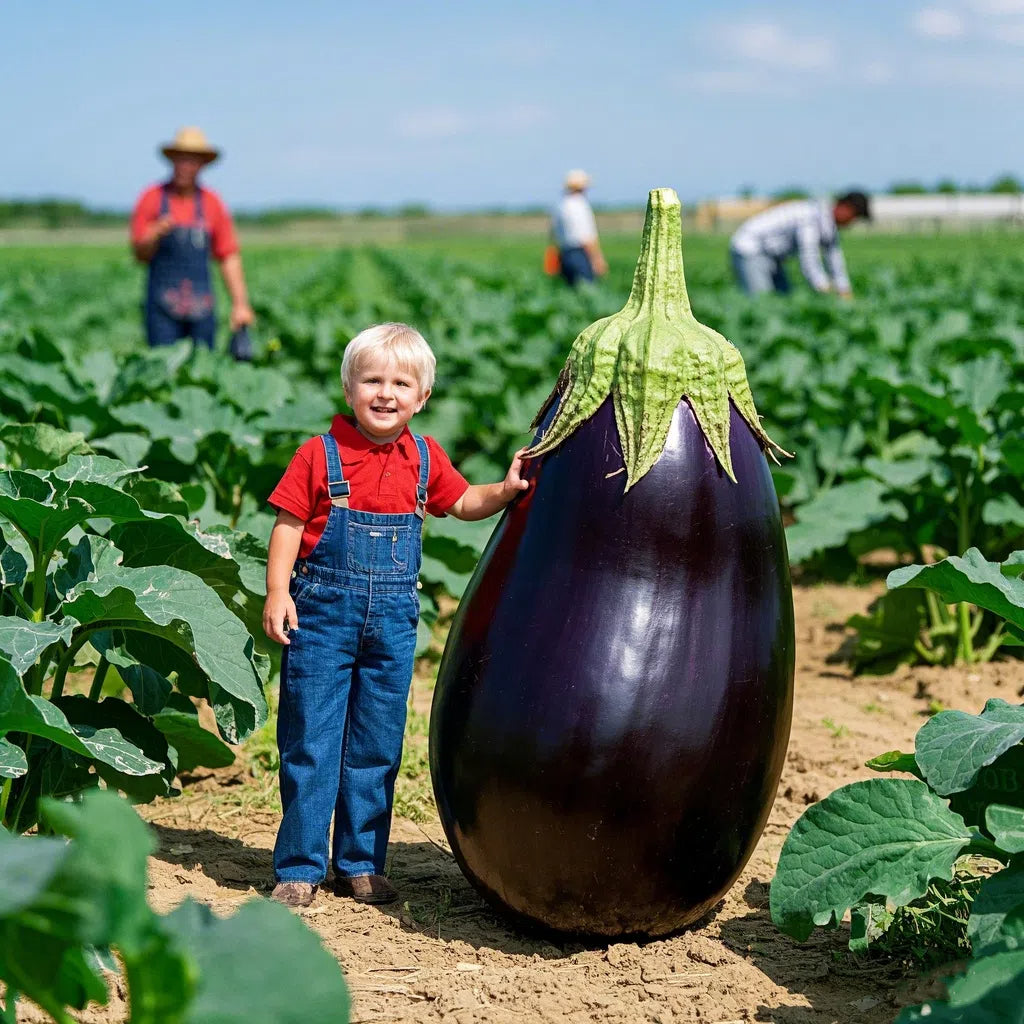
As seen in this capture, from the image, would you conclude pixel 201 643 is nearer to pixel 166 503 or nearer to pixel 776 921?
pixel 166 503

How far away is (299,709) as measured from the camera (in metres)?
2.96

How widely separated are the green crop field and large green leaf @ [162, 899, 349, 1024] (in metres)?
0.18

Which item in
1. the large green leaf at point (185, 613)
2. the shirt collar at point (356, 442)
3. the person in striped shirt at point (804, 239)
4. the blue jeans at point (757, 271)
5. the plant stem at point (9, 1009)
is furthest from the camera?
the blue jeans at point (757, 271)

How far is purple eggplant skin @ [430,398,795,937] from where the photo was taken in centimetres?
260

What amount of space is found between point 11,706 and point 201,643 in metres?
0.42

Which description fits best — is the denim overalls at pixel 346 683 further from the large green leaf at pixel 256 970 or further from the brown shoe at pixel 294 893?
the large green leaf at pixel 256 970

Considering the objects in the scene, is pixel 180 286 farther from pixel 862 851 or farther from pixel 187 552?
pixel 862 851

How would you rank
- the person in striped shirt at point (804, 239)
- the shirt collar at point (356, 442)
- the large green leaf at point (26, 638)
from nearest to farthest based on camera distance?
the large green leaf at point (26, 638), the shirt collar at point (356, 442), the person in striped shirt at point (804, 239)

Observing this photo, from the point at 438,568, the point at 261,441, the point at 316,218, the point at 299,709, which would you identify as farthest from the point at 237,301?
the point at 316,218

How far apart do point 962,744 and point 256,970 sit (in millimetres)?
1266

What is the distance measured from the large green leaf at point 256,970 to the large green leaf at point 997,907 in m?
1.06

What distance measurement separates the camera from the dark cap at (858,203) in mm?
12820

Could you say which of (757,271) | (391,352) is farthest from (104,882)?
(757,271)

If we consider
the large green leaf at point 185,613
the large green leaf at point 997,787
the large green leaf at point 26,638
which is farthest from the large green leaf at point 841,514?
the large green leaf at point 26,638
